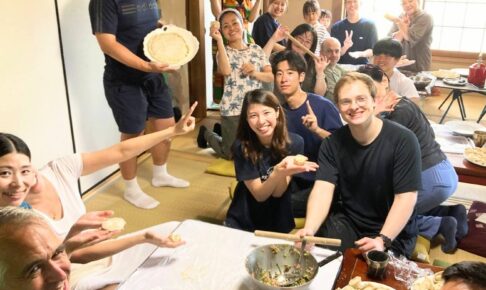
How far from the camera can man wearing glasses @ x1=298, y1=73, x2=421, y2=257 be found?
2002 mm

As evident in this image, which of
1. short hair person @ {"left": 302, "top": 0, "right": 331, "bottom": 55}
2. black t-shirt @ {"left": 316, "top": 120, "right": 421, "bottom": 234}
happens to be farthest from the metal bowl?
Answer: short hair person @ {"left": 302, "top": 0, "right": 331, "bottom": 55}

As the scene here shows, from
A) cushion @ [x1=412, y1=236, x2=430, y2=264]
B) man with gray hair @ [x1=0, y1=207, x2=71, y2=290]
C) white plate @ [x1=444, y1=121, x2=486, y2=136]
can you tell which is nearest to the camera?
man with gray hair @ [x1=0, y1=207, x2=71, y2=290]

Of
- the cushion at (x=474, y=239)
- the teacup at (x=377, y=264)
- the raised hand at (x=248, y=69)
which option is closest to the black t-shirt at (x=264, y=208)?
the teacup at (x=377, y=264)

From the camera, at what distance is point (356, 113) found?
→ 1.99 m

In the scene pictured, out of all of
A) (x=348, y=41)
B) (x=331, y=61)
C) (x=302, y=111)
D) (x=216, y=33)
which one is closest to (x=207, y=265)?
(x=302, y=111)

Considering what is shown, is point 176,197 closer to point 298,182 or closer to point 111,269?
point 298,182

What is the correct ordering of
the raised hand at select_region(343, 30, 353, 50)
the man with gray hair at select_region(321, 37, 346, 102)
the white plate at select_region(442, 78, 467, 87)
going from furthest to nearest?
the raised hand at select_region(343, 30, 353, 50) < the white plate at select_region(442, 78, 467, 87) < the man with gray hair at select_region(321, 37, 346, 102)

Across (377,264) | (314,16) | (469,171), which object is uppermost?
(314,16)

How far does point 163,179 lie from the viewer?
3.65 metres

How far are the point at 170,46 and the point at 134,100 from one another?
1.48 feet

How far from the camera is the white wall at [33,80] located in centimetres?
267

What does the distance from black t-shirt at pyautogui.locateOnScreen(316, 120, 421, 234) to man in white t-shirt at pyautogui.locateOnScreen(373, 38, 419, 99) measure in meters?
1.42

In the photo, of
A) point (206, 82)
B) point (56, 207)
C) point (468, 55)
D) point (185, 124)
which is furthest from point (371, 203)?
point (468, 55)

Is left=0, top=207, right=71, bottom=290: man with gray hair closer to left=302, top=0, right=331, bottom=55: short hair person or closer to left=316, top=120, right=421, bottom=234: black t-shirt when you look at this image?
left=316, top=120, right=421, bottom=234: black t-shirt
